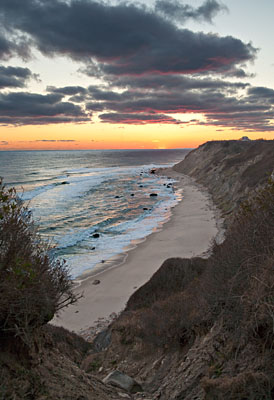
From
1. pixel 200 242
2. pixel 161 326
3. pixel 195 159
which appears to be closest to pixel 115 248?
pixel 200 242

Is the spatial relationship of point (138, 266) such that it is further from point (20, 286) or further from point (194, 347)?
point (20, 286)

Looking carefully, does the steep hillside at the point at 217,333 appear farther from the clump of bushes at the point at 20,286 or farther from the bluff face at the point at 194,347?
the clump of bushes at the point at 20,286

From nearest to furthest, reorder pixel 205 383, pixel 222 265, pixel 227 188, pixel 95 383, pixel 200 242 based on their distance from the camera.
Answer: pixel 205 383, pixel 95 383, pixel 222 265, pixel 200 242, pixel 227 188

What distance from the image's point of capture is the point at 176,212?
40.7m

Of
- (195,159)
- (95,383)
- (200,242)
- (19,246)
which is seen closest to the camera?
(19,246)

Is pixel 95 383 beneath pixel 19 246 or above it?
beneath

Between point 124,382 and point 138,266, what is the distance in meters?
14.2

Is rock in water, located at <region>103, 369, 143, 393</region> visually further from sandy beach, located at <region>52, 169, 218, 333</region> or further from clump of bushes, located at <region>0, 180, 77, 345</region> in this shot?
clump of bushes, located at <region>0, 180, 77, 345</region>

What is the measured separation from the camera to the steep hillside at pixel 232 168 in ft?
120

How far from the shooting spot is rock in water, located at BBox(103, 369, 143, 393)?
7649 mm

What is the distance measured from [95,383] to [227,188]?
1636 inches

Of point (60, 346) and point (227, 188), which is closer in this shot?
point (60, 346)

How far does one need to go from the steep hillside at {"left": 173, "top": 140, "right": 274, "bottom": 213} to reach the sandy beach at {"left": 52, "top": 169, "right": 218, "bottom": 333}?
4.26 meters

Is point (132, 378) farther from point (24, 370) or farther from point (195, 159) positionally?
point (195, 159)
